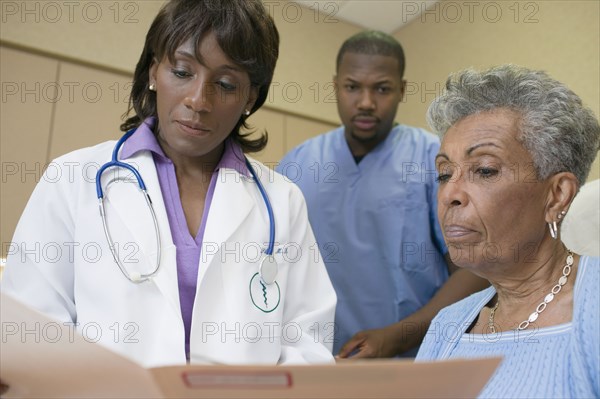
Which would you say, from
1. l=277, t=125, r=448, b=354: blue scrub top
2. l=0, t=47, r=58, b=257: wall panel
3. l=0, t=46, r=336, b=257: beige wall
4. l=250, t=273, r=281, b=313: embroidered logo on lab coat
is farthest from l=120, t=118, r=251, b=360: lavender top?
l=0, t=47, r=58, b=257: wall panel

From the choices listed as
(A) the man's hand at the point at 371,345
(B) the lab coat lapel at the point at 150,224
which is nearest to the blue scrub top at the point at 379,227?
(A) the man's hand at the point at 371,345

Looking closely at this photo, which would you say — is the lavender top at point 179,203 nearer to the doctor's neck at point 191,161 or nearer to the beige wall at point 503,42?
the doctor's neck at point 191,161

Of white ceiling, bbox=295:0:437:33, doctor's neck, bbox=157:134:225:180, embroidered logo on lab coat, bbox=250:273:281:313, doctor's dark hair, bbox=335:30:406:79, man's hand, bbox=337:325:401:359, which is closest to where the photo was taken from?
embroidered logo on lab coat, bbox=250:273:281:313

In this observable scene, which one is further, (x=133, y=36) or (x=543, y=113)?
(x=133, y=36)

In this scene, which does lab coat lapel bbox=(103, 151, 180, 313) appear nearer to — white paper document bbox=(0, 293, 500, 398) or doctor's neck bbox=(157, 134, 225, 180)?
doctor's neck bbox=(157, 134, 225, 180)

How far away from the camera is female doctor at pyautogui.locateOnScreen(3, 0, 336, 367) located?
0.97 m

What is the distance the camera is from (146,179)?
112 cm

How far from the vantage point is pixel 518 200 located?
96 cm

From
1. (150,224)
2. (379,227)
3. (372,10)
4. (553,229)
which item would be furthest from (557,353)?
(372,10)

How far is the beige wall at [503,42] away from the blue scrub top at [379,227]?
397 millimetres

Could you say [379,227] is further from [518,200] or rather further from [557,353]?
[557,353]

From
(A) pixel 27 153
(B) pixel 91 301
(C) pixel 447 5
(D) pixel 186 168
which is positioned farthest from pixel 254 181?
(C) pixel 447 5

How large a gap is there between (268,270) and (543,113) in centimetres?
59

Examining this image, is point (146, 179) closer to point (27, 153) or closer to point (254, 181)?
point (254, 181)
